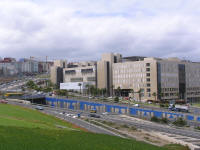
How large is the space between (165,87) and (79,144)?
443ft

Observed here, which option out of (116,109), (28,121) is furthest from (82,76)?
(28,121)

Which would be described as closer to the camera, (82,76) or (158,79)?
(158,79)

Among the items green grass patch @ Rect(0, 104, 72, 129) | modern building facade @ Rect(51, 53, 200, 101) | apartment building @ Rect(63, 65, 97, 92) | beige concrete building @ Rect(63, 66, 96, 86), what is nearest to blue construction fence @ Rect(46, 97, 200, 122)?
modern building facade @ Rect(51, 53, 200, 101)

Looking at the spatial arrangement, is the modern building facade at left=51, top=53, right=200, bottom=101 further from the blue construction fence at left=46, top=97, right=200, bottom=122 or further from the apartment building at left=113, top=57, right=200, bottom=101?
the blue construction fence at left=46, top=97, right=200, bottom=122

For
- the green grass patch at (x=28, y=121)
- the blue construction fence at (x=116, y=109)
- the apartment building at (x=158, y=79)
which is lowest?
the blue construction fence at (x=116, y=109)

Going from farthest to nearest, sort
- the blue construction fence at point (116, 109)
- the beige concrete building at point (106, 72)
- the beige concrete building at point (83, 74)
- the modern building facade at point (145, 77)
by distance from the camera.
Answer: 1. the beige concrete building at point (83, 74)
2. the beige concrete building at point (106, 72)
3. the modern building facade at point (145, 77)
4. the blue construction fence at point (116, 109)

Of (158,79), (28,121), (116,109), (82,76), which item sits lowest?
(116,109)

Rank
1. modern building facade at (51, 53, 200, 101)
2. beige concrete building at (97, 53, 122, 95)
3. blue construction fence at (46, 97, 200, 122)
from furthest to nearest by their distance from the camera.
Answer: beige concrete building at (97, 53, 122, 95), modern building facade at (51, 53, 200, 101), blue construction fence at (46, 97, 200, 122)

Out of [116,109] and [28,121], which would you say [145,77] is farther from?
[28,121]

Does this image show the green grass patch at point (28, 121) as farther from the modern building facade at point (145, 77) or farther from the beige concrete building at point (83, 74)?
the beige concrete building at point (83, 74)

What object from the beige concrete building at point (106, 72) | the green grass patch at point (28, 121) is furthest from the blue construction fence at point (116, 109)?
the green grass patch at point (28, 121)

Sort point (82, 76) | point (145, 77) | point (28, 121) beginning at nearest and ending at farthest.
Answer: point (28, 121) → point (145, 77) → point (82, 76)

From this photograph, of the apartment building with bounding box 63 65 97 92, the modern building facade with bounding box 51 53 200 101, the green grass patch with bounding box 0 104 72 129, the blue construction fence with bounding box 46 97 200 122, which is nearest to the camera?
the green grass patch with bounding box 0 104 72 129

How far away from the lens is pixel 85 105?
12962cm
